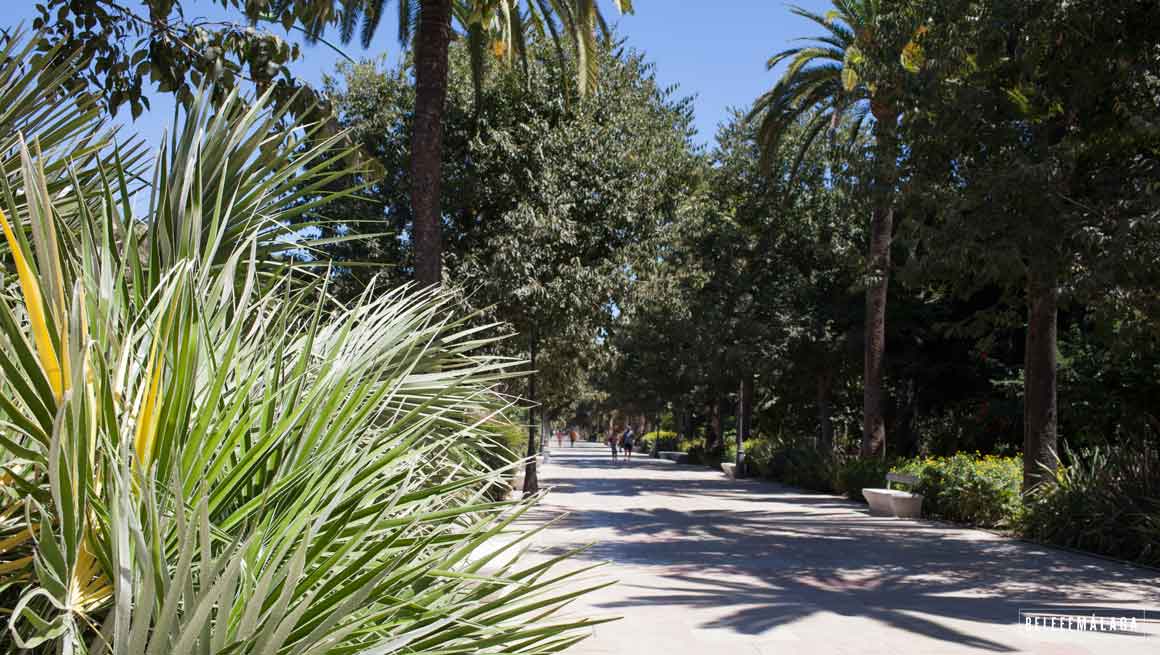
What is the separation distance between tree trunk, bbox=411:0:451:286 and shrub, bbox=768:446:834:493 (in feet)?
52.0

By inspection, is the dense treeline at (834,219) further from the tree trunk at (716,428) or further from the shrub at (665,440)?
the shrub at (665,440)

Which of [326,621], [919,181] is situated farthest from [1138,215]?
[326,621]

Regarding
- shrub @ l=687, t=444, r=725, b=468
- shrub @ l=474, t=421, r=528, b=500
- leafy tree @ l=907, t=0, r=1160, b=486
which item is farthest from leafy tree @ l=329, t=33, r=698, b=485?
shrub @ l=687, t=444, r=725, b=468

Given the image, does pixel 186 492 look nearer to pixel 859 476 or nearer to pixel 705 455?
pixel 859 476

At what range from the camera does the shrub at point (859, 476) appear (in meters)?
20.6

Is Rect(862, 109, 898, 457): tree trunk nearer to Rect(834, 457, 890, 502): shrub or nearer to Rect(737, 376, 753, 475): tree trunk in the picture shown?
Rect(834, 457, 890, 502): shrub

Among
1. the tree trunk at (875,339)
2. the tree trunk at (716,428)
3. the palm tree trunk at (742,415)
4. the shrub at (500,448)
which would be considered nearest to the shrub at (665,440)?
the tree trunk at (716,428)

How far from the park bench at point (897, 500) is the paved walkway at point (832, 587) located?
70cm

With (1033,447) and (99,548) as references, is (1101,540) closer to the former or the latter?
(1033,447)

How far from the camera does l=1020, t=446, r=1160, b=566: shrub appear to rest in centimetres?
1155

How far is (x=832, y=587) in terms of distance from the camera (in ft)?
31.9

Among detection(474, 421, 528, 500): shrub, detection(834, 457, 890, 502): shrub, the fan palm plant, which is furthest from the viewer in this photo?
detection(834, 457, 890, 502): shrub

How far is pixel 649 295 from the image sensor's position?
23.9 metres

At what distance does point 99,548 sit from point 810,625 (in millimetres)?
6802
